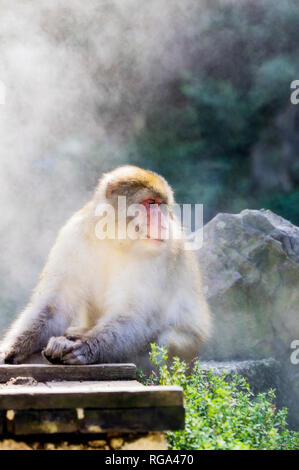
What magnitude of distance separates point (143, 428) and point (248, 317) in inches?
106

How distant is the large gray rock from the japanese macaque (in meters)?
1.23

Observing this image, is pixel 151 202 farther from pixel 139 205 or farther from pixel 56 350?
pixel 56 350

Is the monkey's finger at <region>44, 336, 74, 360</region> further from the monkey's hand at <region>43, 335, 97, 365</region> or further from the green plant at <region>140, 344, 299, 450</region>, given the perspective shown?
the green plant at <region>140, 344, 299, 450</region>

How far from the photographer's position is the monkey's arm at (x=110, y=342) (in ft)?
8.00

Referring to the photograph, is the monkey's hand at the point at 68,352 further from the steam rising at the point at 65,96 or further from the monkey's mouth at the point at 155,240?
the steam rising at the point at 65,96

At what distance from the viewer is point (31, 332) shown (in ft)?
9.08

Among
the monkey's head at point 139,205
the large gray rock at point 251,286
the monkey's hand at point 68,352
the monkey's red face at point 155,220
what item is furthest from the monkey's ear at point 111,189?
the large gray rock at point 251,286

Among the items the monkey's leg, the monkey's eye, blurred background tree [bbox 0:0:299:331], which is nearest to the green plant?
the monkey's leg

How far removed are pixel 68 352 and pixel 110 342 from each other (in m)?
0.26

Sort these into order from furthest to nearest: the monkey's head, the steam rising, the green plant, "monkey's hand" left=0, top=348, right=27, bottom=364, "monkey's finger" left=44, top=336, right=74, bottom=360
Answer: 1. the steam rising
2. the monkey's head
3. "monkey's hand" left=0, top=348, right=27, bottom=364
4. "monkey's finger" left=44, top=336, right=74, bottom=360
5. the green plant

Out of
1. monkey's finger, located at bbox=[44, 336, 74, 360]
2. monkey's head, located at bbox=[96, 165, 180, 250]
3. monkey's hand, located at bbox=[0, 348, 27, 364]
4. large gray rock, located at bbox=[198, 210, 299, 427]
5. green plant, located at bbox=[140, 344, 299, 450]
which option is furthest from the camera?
large gray rock, located at bbox=[198, 210, 299, 427]

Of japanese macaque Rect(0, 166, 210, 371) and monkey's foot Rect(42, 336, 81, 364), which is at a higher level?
japanese macaque Rect(0, 166, 210, 371)

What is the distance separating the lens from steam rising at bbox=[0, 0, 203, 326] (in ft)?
18.5

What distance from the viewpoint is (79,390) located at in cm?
184
